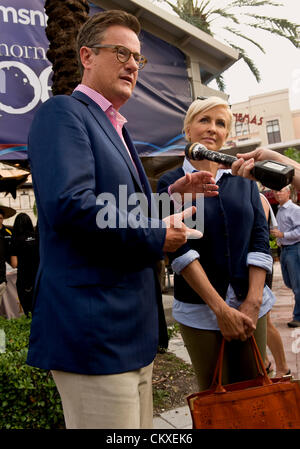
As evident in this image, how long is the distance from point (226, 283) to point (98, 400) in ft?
3.18

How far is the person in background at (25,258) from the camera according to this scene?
6.12 m

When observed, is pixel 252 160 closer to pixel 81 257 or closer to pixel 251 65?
pixel 81 257

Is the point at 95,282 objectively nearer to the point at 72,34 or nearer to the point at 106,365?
the point at 106,365

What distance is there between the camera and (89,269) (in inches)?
45.1

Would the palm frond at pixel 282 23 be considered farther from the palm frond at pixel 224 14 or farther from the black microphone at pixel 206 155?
the black microphone at pixel 206 155

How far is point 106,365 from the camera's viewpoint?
3.72 ft

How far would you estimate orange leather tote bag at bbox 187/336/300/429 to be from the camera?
1543 millimetres

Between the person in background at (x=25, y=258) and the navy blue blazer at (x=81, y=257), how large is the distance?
5.12 meters

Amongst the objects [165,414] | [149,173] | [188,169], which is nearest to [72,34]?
[188,169]

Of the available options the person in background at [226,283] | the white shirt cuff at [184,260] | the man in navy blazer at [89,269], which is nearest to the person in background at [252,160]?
the person in background at [226,283]

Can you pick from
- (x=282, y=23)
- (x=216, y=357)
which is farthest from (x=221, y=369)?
(x=282, y=23)

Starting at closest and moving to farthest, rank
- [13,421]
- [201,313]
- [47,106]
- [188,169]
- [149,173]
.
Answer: [47,106] → [201,313] → [188,169] → [13,421] → [149,173]

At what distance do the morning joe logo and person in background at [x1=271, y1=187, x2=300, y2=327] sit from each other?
4674 mm

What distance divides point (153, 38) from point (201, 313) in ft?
20.6
